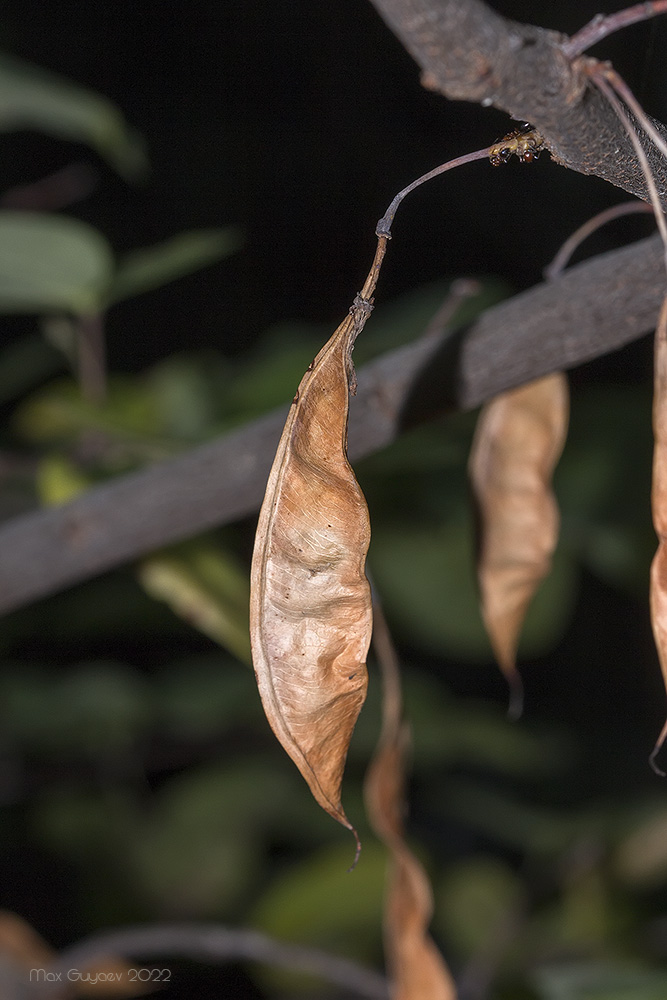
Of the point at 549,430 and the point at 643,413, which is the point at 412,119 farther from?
the point at 549,430

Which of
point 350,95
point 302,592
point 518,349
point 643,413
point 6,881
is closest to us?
point 302,592

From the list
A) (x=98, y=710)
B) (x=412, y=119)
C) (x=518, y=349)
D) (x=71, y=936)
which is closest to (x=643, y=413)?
(x=412, y=119)

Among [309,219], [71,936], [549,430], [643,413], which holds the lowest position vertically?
[71,936]

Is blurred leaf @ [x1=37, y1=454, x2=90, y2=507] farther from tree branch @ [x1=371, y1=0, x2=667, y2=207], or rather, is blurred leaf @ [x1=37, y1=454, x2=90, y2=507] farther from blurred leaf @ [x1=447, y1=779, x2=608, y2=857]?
blurred leaf @ [x1=447, y1=779, x2=608, y2=857]

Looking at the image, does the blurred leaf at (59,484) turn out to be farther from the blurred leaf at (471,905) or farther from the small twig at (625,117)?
the blurred leaf at (471,905)

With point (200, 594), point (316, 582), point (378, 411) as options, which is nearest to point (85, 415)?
point (200, 594)

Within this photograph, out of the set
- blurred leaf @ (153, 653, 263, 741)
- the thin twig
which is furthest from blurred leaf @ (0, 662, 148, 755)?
the thin twig
